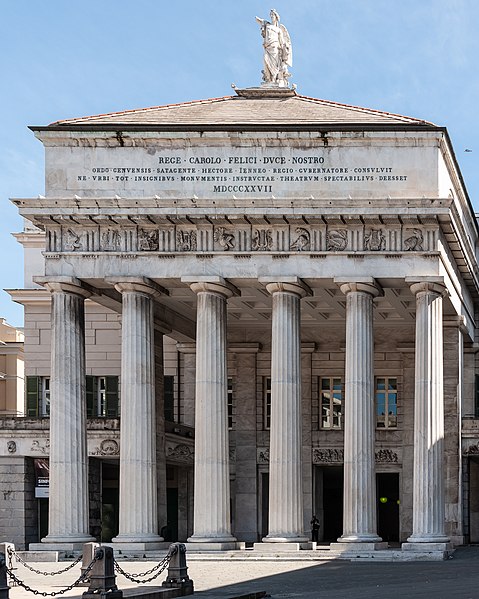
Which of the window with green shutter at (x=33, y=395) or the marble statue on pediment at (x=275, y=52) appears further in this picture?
the window with green shutter at (x=33, y=395)

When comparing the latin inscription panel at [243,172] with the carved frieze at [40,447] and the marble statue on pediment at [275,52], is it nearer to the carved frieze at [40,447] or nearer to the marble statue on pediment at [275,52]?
the marble statue on pediment at [275,52]

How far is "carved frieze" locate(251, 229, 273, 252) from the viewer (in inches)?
2406

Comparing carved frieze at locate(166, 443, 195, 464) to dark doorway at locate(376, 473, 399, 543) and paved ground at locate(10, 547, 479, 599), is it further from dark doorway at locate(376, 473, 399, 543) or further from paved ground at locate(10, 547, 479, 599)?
paved ground at locate(10, 547, 479, 599)

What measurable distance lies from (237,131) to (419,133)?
24.2 feet

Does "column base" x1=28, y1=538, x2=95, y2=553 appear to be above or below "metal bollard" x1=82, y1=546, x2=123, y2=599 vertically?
below

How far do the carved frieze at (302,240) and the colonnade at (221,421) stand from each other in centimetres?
136

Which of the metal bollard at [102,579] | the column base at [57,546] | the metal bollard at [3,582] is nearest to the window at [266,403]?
the column base at [57,546]

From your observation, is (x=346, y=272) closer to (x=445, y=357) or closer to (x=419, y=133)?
(x=419, y=133)

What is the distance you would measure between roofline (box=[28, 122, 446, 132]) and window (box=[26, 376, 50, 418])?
18.9m

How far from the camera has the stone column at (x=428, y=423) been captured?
60000 mm

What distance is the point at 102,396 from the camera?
78.1 meters

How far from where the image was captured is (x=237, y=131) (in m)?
62.4

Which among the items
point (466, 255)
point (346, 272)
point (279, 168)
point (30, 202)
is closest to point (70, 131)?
point (30, 202)

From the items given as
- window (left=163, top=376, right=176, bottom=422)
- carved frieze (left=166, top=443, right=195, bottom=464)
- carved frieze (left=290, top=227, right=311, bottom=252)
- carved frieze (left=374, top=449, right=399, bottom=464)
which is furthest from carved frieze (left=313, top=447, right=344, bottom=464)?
carved frieze (left=290, top=227, right=311, bottom=252)
